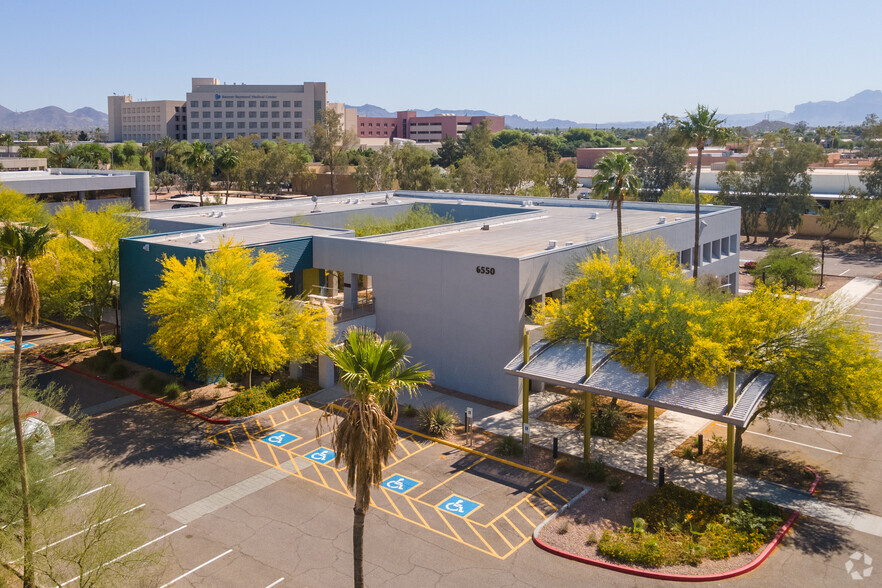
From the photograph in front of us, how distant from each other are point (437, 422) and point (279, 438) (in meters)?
5.83

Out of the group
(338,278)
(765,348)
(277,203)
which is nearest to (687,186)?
(277,203)

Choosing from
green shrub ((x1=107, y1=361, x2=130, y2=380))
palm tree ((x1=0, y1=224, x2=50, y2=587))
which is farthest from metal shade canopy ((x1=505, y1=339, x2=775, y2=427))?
green shrub ((x1=107, y1=361, x2=130, y2=380))

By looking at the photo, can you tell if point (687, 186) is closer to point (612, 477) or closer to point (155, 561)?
point (612, 477)

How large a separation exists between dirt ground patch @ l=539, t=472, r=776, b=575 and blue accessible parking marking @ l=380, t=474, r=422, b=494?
15.3ft

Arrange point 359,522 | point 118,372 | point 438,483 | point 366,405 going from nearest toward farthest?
point 366,405 < point 359,522 < point 438,483 < point 118,372

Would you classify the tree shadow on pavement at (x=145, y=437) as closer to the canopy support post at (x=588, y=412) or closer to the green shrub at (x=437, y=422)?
the green shrub at (x=437, y=422)

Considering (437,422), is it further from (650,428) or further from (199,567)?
(199,567)

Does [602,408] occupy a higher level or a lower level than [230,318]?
lower

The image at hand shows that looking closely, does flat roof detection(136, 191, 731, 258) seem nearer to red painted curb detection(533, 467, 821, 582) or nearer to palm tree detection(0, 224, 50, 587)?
red painted curb detection(533, 467, 821, 582)

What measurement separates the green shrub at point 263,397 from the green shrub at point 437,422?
6.14 meters

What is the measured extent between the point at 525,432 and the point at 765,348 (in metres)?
8.34

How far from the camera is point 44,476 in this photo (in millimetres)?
18078

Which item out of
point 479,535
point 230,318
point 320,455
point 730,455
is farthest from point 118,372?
point 730,455

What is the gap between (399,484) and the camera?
23094mm
